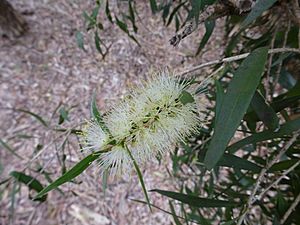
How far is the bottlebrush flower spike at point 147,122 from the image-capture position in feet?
1.66

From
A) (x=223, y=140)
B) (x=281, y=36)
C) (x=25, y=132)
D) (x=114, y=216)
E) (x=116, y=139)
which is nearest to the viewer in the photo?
(x=223, y=140)

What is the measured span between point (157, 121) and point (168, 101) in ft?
0.11

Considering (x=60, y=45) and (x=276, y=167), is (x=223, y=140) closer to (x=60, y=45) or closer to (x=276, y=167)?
(x=276, y=167)

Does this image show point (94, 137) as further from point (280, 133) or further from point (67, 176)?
point (280, 133)

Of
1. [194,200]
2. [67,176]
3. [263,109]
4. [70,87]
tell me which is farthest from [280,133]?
[70,87]

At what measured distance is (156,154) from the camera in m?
0.55

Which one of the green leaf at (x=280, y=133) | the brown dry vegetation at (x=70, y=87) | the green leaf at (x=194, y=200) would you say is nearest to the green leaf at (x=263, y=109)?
the green leaf at (x=280, y=133)

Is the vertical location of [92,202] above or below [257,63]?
below

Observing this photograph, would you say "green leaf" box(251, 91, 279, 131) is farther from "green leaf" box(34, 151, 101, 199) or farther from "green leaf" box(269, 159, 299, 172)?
"green leaf" box(34, 151, 101, 199)

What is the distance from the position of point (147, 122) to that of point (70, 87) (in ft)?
5.53

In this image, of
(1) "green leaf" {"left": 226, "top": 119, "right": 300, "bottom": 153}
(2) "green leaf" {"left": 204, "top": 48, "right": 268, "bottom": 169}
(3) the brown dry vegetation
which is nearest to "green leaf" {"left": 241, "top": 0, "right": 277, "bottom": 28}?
(2) "green leaf" {"left": 204, "top": 48, "right": 268, "bottom": 169}

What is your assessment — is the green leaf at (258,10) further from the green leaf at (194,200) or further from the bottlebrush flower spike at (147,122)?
the green leaf at (194,200)

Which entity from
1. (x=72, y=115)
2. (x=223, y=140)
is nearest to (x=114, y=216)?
(x=72, y=115)

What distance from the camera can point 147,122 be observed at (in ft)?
1.69
